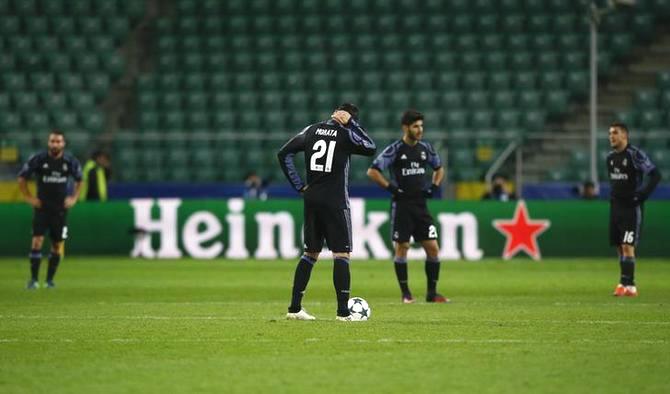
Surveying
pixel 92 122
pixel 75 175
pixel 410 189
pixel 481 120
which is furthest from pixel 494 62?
pixel 410 189

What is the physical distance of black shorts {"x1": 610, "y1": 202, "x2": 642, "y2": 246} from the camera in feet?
61.5

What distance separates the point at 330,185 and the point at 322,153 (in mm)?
330

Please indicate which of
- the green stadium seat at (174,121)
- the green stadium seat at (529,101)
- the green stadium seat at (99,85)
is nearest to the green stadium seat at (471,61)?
the green stadium seat at (529,101)

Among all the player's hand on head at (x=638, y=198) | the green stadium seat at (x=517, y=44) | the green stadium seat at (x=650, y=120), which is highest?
the green stadium seat at (x=517, y=44)

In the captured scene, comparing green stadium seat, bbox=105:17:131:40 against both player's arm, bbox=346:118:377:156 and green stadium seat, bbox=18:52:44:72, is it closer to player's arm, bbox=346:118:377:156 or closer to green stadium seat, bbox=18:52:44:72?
green stadium seat, bbox=18:52:44:72

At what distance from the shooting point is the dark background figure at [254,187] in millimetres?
30188

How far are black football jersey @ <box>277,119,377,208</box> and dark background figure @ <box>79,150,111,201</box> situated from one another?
1567 cm

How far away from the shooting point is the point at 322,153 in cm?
1405

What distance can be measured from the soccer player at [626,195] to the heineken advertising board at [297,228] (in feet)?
31.7

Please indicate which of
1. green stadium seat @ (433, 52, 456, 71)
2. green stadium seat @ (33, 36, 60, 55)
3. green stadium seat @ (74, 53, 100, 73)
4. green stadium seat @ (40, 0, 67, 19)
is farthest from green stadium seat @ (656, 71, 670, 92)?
green stadium seat @ (40, 0, 67, 19)

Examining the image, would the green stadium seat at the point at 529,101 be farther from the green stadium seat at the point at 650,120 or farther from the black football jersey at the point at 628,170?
the black football jersey at the point at 628,170

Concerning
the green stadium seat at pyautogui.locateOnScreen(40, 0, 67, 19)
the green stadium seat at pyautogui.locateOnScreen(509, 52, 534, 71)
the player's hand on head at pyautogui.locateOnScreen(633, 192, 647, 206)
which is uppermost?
the green stadium seat at pyautogui.locateOnScreen(40, 0, 67, 19)

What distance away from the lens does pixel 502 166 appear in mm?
30328

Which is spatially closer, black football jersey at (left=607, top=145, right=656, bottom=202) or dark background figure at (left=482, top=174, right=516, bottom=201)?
black football jersey at (left=607, top=145, right=656, bottom=202)
